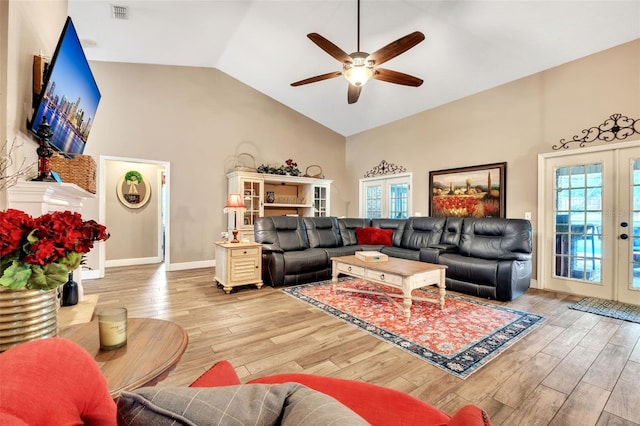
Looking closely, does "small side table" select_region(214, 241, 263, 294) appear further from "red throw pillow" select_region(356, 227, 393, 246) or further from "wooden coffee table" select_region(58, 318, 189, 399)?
"wooden coffee table" select_region(58, 318, 189, 399)

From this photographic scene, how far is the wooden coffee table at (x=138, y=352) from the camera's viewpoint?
851mm

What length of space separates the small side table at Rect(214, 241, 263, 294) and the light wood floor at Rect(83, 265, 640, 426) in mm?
441

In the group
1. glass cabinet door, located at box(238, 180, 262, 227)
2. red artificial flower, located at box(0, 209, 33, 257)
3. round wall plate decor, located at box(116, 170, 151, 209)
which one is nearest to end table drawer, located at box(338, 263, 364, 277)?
glass cabinet door, located at box(238, 180, 262, 227)

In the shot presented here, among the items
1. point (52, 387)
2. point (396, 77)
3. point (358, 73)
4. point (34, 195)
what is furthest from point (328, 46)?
point (52, 387)

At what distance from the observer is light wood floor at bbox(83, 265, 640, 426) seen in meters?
1.60

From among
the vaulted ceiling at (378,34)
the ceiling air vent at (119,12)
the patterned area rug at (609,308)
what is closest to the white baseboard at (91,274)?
the vaulted ceiling at (378,34)

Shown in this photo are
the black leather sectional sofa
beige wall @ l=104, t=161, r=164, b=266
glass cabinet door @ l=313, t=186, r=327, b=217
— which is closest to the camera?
the black leather sectional sofa

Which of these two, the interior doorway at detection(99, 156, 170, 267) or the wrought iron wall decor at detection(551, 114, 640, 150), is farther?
the interior doorway at detection(99, 156, 170, 267)

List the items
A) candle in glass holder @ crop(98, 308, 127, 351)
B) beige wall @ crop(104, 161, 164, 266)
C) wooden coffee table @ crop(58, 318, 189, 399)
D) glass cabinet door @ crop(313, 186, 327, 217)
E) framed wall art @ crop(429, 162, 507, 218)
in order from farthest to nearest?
1. glass cabinet door @ crop(313, 186, 327, 217)
2. beige wall @ crop(104, 161, 164, 266)
3. framed wall art @ crop(429, 162, 507, 218)
4. candle in glass holder @ crop(98, 308, 127, 351)
5. wooden coffee table @ crop(58, 318, 189, 399)

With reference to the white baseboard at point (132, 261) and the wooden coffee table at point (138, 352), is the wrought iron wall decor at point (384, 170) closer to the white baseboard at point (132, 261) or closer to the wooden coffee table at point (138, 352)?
the white baseboard at point (132, 261)

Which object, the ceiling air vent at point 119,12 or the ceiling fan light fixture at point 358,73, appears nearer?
the ceiling fan light fixture at point 358,73

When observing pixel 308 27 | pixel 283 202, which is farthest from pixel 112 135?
pixel 308 27

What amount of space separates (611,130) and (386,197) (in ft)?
11.6

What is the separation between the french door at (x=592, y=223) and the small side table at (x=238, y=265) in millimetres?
3994
